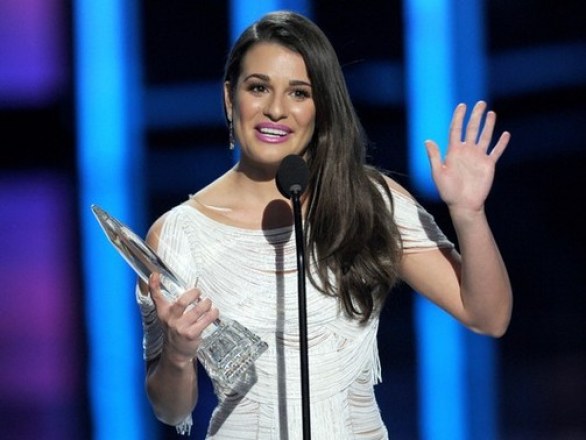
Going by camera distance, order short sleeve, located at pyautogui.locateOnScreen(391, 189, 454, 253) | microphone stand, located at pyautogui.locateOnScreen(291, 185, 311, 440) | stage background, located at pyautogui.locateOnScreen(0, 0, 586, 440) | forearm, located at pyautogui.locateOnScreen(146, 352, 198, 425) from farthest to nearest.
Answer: stage background, located at pyautogui.locateOnScreen(0, 0, 586, 440) < short sleeve, located at pyautogui.locateOnScreen(391, 189, 454, 253) < forearm, located at pyautogui.locateOnScreen(146, 352, 198, 425) < microphone stand, located at pyautogui.locateOnScreen(291, 185, 311, 440)

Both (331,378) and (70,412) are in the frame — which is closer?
(331,378)

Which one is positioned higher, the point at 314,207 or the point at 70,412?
the point at 314,207

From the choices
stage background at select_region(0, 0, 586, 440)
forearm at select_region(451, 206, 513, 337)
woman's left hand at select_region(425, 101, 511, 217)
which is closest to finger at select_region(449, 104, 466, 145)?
woman's left hand at select_region(425, 101, 511, 217)

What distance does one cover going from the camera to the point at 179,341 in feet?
5.16

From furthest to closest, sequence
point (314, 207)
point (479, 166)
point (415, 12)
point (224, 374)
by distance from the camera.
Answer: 1. point (415, 12)
2. point (314, 207)
3. point (479, 166)
4. point (224, 374)

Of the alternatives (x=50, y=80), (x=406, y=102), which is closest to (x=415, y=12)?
(x=406, y=102)

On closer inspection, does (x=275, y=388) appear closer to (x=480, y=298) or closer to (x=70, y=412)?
(x=480, y=298)

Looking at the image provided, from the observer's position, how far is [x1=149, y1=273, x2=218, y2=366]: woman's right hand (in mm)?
1512

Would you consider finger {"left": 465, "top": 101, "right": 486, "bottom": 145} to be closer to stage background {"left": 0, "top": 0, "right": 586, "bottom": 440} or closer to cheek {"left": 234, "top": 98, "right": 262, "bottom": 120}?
cheek {"left": 234, "top": 98, "right": 262, "bottom": 120}

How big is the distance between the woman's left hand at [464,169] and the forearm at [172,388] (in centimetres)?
43

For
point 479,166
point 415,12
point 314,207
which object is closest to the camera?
point 479,166

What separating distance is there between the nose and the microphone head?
267 mm

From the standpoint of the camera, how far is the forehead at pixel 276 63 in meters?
1.81

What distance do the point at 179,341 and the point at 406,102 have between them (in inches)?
49.9
